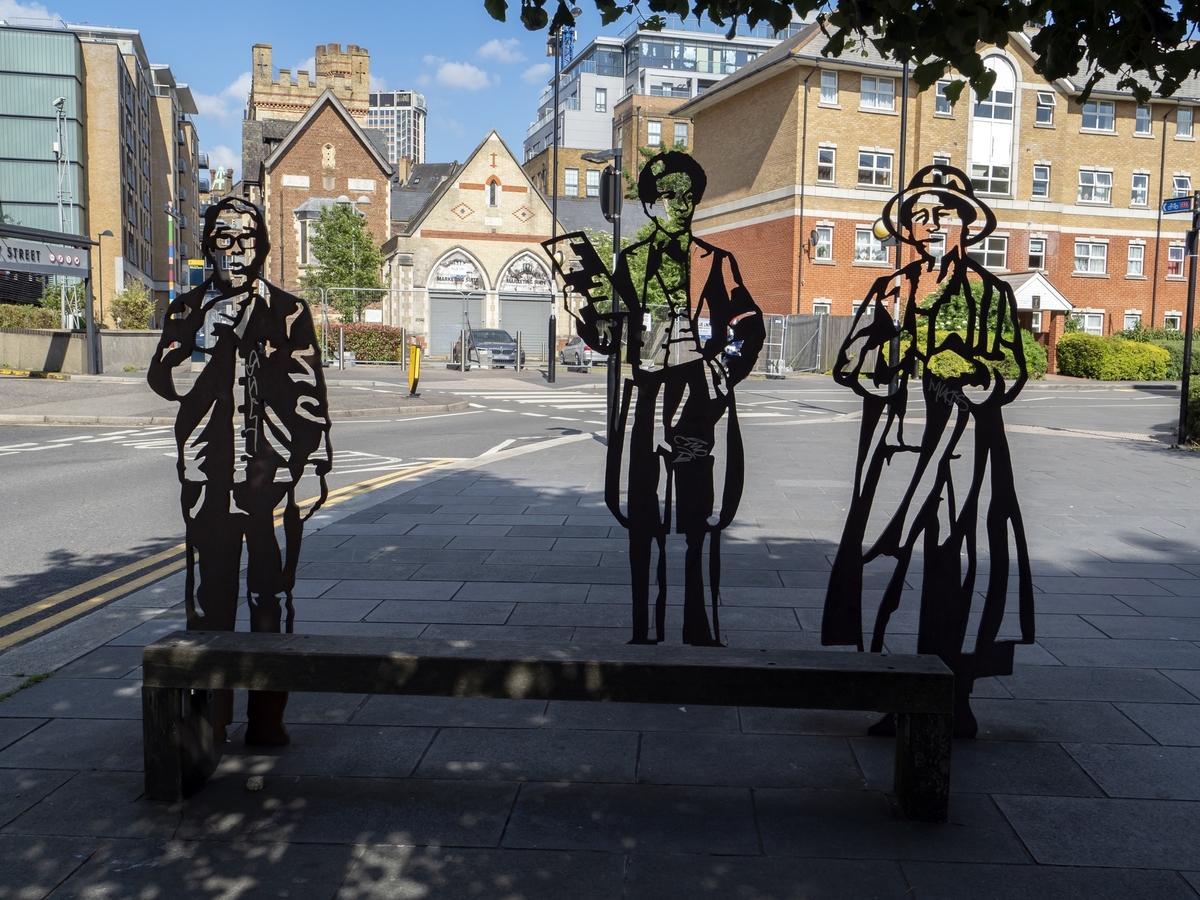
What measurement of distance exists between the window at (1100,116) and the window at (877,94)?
940cm

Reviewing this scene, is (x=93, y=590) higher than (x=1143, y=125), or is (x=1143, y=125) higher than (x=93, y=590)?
(x=1143, y=125)

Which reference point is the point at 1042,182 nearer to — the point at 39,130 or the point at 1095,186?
the point at 1095,186

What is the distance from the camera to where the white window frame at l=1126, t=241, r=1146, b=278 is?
4775 cm

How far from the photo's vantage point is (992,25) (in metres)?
4.34

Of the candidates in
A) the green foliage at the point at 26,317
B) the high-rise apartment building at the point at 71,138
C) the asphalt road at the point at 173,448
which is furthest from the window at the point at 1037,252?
the high-rise apartment building at the point at 71,138

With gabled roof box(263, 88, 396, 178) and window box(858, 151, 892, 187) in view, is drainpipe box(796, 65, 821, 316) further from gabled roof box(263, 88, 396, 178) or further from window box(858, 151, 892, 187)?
gabled roof box(263, 88, 396, 178)

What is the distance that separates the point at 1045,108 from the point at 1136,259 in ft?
25.9

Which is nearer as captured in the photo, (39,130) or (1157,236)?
(1157,236)

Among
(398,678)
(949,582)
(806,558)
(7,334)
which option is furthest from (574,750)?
(7,334)

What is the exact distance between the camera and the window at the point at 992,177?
45719mm

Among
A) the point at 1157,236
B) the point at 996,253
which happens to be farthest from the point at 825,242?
the point at 1157,236

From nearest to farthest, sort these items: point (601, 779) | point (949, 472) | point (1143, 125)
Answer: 1. point (601, 779)
2. point (949, 472)
3. point (1143, 125)

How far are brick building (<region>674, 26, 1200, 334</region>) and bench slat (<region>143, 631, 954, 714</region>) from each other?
134 feet

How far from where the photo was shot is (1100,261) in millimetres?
47406
